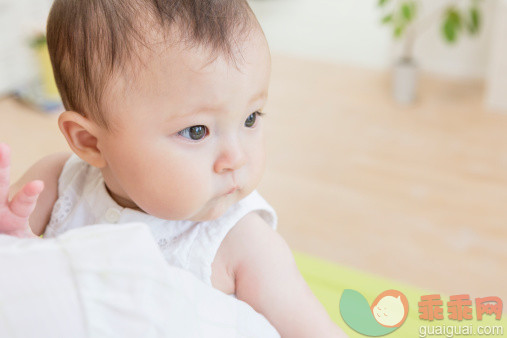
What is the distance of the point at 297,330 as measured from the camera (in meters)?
0.73

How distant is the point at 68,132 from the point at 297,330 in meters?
0.36

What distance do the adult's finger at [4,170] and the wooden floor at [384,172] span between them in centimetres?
130

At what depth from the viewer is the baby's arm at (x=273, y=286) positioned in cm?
73

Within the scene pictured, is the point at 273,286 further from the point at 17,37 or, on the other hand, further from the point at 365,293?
the point at 17,37

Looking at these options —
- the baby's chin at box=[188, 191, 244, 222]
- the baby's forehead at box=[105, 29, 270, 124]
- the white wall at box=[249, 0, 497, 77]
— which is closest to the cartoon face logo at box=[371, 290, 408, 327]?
the baby's chin at box=[188, 191, 244, 222]

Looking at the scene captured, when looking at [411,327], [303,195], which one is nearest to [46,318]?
[411,327]

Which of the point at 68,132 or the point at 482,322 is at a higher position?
the point at 68,132

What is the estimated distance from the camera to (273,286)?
732mm

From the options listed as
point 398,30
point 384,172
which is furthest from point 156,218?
point 398,30

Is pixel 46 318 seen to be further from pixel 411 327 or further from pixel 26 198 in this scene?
pixel 411 327

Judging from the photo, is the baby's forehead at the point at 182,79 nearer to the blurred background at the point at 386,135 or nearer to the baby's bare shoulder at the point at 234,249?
the baby's bare shoulder at the point at 234,249

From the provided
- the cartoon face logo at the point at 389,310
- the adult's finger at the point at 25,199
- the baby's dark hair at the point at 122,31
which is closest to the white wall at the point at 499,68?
the cartoon face logo at the point at 389,310

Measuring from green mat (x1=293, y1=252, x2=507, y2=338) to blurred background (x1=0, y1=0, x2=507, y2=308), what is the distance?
2.10ft

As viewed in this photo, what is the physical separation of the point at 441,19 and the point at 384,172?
3.06 feet
